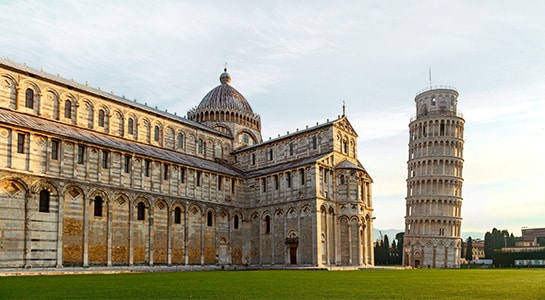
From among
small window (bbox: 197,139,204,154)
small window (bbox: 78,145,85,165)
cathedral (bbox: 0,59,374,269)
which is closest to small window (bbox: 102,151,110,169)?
cathedral (bbox: 0,59,374,269)

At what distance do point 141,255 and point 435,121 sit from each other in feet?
200

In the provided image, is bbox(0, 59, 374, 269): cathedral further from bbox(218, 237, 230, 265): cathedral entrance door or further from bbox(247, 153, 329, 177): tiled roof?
bbox(247, 153, 329, 177): tiled roof

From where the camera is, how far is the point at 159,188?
163 feet

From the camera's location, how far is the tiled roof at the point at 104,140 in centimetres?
4050

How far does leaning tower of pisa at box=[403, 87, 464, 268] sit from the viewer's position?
8688 centimetres

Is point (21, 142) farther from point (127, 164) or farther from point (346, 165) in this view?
point (346, 165)

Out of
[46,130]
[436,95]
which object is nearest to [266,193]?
[46,130]

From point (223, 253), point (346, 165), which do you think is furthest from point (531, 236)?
point (223, 253)

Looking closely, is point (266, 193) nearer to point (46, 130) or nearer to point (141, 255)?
point (141, 255)

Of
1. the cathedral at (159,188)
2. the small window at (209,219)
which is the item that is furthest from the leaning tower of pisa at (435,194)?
the small window at (209,219)

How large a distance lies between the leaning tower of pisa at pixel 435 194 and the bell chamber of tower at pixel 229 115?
3272 centimetres

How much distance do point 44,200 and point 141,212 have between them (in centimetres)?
999

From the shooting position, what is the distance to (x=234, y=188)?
58906 mm

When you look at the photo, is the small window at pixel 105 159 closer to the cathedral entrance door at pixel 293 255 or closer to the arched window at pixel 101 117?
the arched window at pixel 101 117
